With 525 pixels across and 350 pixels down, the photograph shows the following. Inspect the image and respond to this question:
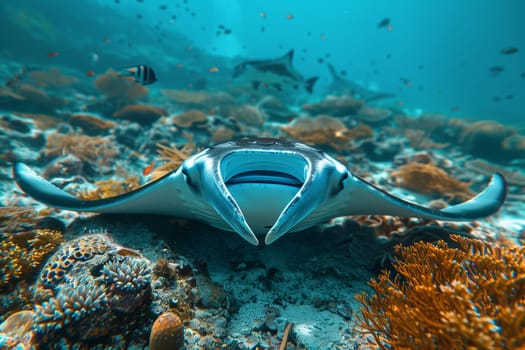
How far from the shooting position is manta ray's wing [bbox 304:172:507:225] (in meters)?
2.04

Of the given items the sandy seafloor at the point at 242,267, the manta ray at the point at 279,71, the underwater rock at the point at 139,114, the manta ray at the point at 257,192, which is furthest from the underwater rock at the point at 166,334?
the manta ray at the point at 279,71

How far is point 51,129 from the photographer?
24.2ft

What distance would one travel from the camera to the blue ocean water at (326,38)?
21141 mm

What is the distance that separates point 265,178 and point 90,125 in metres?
8.04

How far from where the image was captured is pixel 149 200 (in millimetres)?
2145

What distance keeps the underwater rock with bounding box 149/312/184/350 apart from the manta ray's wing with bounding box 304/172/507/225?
1166mm

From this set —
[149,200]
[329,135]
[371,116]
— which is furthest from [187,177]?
[371,116]

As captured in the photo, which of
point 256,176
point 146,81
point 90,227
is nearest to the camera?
point 256,176

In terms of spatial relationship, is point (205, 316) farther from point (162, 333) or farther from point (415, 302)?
point (415, 302)

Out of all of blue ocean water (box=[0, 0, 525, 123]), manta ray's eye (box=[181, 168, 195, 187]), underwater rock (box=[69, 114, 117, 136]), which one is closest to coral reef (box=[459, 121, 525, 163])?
blue ocean water (box=[0, 0, 525, 123])

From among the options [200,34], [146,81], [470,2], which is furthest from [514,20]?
[146,81]

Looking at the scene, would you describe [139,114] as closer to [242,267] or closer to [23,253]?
[23,253]

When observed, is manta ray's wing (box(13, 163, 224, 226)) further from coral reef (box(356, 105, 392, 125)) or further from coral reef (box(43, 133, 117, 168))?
coral reef (box(356, 105, 392, 125))

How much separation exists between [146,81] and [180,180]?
18.3 ft
